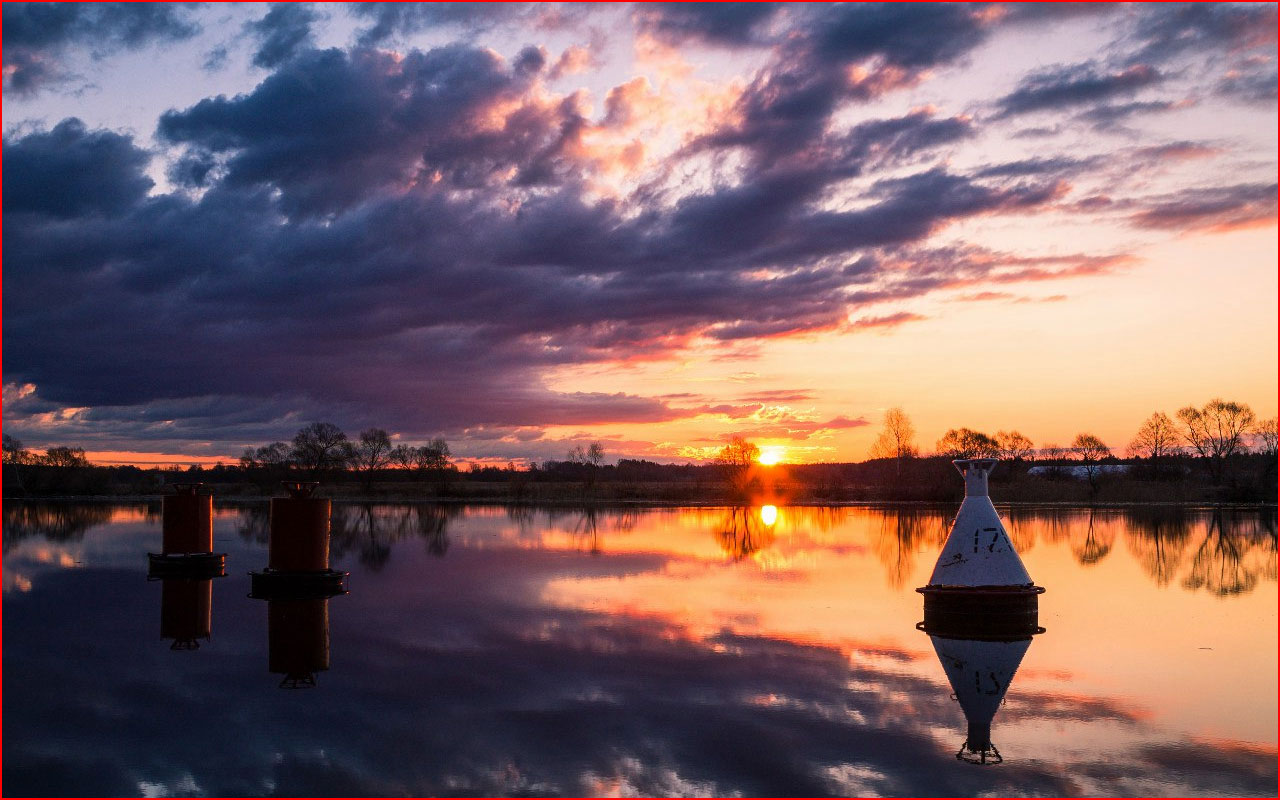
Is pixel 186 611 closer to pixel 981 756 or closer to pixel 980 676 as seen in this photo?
pixel 980 676

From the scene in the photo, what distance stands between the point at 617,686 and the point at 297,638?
19.6ft

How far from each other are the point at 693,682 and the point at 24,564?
71.9 ft

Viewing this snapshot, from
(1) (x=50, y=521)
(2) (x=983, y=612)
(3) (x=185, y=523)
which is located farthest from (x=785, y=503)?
(2) (x=983, y=612)

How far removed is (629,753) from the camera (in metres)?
8.98

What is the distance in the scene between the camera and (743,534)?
127ft

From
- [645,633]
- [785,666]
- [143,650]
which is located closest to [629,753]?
[785,666]

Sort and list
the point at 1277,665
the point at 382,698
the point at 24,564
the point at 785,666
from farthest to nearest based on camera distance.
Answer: the point at 24,564 → the point at 1277,665 → the point at 785,666 → the point at 382,698

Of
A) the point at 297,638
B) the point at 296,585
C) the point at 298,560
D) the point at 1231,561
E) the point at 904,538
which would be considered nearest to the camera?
the point at 297,638

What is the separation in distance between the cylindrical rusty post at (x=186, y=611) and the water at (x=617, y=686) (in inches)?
4.3

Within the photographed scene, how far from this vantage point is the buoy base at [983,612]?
15297mm

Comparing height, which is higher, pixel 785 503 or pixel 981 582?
pixel 981 582

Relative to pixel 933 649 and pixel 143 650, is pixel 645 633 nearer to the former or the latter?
pixel 933 649

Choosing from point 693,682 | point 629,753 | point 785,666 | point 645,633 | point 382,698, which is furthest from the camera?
point 645,633

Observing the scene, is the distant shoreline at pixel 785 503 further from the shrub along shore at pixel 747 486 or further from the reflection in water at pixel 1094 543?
the reflection in water at pixel 1094 543
